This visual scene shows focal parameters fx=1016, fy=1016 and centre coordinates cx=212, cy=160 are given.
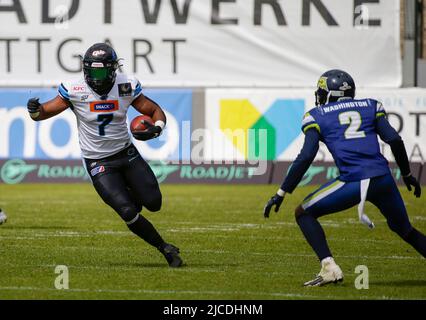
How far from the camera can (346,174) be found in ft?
23.8

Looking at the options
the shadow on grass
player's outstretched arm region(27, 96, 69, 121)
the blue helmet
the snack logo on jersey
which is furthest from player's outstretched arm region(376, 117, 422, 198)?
the snack logo on jersey

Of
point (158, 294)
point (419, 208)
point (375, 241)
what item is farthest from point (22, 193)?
point (158, 294)

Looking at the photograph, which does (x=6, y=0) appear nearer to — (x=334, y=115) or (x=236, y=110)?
(x=236, y=110)

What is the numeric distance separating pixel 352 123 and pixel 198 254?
2544 mm

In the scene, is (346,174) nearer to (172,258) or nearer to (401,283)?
(401,283)

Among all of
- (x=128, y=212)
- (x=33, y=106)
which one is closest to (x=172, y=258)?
(x=128, y=212)

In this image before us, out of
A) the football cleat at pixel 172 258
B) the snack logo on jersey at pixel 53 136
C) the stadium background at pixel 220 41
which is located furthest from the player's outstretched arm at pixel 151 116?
the stadium background at pixel 220 41

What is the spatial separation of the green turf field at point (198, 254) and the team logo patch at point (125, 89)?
1.43 m

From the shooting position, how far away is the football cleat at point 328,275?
7.15 m

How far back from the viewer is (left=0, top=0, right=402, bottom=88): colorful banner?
21031mm

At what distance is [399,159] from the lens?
7.46 m

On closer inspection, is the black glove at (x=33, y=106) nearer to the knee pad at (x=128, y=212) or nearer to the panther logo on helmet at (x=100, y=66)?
the panther logo on helmet at (x=100, y=66)
